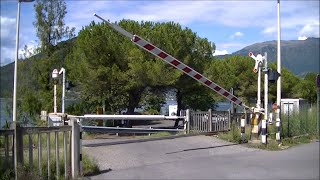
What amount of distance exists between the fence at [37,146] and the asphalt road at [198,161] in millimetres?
1117

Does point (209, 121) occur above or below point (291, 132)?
above

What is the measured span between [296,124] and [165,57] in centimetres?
861

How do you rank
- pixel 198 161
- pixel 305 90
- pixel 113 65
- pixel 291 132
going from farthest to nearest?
pixel 305 90 → pixel 113 65 → pixel 291 132 → pixel 198 161

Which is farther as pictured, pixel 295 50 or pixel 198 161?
pixel 295 50

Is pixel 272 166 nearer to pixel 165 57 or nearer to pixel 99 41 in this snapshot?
pixel 165 57

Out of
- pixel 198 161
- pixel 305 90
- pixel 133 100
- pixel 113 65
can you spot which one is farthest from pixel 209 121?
pixel 305 90

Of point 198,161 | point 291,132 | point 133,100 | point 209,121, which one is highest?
point 133,100

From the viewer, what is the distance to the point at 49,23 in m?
38.0

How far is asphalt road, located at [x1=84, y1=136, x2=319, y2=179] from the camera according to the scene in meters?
10.2

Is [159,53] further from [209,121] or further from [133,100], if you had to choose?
[133,100]

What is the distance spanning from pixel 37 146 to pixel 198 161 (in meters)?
4.92

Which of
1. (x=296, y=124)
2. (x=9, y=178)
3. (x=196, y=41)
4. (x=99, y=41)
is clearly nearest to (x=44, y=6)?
(x=99, y=41)

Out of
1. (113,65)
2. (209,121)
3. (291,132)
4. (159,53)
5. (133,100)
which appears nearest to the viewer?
(159,53)

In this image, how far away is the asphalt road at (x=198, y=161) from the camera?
10188 mm
